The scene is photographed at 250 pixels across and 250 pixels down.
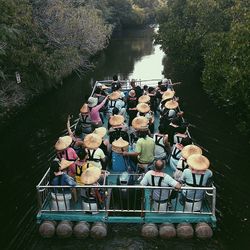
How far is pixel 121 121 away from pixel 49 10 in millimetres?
14407

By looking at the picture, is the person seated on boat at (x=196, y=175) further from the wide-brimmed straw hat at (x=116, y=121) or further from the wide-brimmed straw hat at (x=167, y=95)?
the wide-brimmed straw hat at (x=167, y=95)

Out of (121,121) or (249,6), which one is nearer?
(121,121)

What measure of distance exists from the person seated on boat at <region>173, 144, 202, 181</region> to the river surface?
2.04 m

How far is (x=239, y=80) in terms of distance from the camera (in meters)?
15.5

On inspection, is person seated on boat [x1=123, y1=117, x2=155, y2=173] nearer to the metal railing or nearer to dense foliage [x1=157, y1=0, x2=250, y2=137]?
the metal railing

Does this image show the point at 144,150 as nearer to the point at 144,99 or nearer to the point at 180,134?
the point at 180,134

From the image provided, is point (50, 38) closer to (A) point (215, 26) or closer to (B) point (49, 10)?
(B) point (49, 10)

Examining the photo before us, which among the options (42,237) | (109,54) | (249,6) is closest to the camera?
(42,237)

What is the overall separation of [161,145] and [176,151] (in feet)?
2.51

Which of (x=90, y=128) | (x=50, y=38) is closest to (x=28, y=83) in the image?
(x=50, y=38)

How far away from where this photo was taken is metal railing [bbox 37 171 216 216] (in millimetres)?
9914

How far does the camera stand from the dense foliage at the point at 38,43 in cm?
1961

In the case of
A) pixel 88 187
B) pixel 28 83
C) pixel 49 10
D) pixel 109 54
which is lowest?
pixel 109 54

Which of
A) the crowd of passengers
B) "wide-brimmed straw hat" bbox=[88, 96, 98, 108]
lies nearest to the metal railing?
the crowd of passengers
